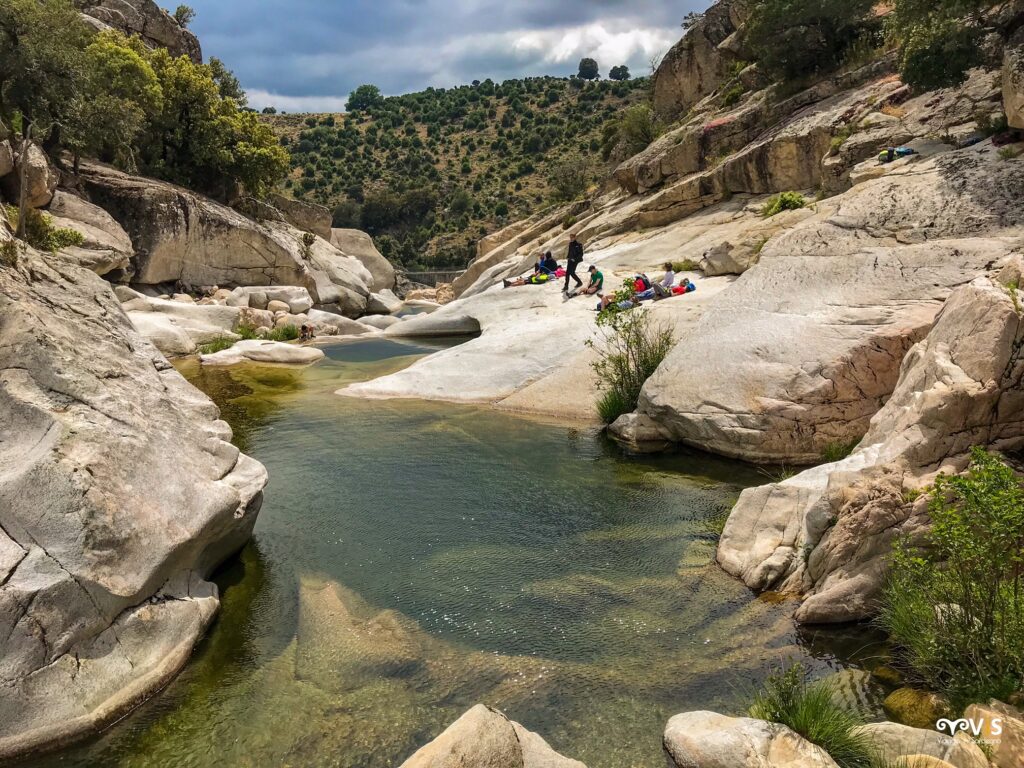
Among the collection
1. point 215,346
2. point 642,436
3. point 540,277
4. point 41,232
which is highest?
point 41,232

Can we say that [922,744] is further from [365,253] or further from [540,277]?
[365,253]

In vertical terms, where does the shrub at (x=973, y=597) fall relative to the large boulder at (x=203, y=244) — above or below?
below

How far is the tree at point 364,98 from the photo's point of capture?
130m

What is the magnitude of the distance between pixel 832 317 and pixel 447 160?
3889 inches

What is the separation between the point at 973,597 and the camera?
5.38 metres

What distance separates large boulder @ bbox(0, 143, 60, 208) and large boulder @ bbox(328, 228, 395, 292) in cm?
2634

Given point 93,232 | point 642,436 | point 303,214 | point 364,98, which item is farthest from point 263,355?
point 364,98

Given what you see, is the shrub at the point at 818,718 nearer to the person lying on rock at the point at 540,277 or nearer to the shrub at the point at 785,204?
the shrub at the point at 785,204

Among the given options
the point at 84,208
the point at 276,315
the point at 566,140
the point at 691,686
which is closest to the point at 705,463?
the point at 691,686

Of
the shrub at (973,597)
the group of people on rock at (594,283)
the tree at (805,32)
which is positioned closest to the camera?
the shrub at (973,597)

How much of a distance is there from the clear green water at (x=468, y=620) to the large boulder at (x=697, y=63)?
38.1 m

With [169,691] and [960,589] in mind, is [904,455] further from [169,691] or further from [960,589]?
[169,691]

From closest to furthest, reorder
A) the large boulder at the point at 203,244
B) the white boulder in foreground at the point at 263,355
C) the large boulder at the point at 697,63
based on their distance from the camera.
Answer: the white boulder in foreground at the point at 263,355 < the large boulder at the point at 203,244 < the large boulder at the point at 697,63

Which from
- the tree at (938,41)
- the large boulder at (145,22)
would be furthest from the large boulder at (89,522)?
the large boulder at (145,22)
